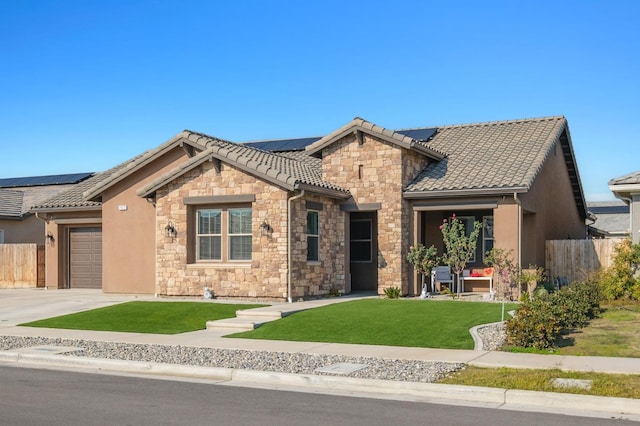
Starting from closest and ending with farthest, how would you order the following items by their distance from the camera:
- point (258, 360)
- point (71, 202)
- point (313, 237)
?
point (258, 360) < point (313, 237) < point (71, 202)

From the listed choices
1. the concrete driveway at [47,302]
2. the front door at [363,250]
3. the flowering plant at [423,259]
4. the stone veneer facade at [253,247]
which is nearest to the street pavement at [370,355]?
the concrete driveway at [47,302]

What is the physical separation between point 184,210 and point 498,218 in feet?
31.1

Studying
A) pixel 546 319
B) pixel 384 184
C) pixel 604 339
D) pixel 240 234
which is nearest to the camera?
pixel 546 319

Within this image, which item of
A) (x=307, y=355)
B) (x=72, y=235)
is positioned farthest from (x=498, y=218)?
(x=72, y=235)

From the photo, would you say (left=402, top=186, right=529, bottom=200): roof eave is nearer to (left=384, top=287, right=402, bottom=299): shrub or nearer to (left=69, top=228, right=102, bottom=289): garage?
(left=384, top=287, right=402, bottom=299): shrub

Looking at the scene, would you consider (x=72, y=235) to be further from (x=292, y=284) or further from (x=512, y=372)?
(x=512, y=372)

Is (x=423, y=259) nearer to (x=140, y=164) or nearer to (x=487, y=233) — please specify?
(x=487, y=233)

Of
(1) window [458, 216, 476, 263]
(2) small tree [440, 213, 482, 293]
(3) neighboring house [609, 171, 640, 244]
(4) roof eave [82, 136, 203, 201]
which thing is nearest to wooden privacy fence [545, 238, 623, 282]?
(3) neighboring house [609, 171, 640, 244]

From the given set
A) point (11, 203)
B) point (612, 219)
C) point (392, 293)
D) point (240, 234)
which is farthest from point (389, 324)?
point (612, 219)

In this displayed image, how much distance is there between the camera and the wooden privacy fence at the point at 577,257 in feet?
76.4

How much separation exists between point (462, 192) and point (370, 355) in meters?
9.97

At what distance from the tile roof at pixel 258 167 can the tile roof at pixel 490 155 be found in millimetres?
3095

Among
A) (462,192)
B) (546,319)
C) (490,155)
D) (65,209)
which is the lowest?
(546,319)

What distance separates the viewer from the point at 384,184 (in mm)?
23062
